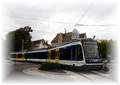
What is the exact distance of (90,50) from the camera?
61.2 ft

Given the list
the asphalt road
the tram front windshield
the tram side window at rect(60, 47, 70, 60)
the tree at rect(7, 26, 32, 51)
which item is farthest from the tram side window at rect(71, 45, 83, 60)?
the tree at rect(7, 26, 32, 51)

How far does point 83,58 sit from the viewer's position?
1820 cm

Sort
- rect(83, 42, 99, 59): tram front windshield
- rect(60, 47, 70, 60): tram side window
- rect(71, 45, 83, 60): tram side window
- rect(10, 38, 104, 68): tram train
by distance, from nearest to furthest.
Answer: rect(10, 38, 104, 68): tram train < rect(83, 42, 99, 59): tram front windshield < rect(71, 45, 83, 60): tram side window < rect(60, 47, 70, 60): tram side window

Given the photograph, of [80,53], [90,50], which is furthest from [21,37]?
[90,50]

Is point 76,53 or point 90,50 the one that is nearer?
point 90,50

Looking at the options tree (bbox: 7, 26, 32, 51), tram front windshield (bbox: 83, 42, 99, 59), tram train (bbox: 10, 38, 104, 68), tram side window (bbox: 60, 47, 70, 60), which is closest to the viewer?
tram train (bbox: 10, 38, 104, 68)

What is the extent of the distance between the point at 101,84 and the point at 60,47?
1127 centimetres

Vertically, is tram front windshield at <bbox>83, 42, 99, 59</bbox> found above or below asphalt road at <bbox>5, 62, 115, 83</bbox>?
above

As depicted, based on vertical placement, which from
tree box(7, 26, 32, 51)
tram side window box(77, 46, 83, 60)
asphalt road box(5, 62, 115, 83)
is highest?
tree box(7, 26, 32, 51)

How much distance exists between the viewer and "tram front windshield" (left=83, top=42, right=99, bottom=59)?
1835cm

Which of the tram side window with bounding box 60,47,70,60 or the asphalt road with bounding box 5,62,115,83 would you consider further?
the tram side window with bounding box 60,47,70,60

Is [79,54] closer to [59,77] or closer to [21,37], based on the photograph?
[59,77]

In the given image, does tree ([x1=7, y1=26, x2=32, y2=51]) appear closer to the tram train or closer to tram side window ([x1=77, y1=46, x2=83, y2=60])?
the tram train

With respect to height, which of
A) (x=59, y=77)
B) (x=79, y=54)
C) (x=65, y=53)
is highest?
(x=65, y=53)
